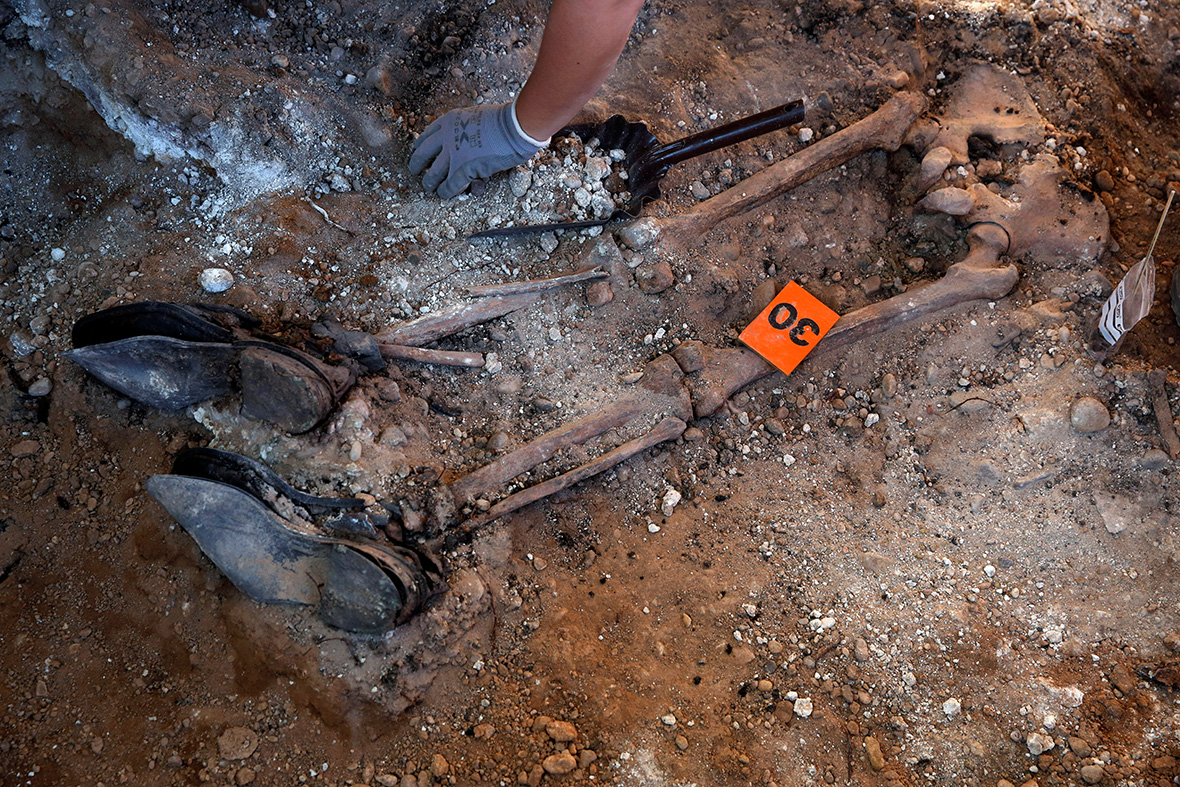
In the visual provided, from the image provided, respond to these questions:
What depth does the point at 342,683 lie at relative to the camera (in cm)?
244

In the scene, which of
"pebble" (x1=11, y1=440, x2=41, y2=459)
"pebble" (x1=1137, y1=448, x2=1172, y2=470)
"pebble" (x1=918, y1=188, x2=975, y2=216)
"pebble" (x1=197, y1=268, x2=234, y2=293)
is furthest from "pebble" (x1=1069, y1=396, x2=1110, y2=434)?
"pebble" (x1=11, y1=440, x2=41, y2=459)

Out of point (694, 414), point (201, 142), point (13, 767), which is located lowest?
point (13, 767)

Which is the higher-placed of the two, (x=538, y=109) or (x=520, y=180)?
(x=538, y=109)

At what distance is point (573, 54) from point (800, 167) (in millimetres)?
1457

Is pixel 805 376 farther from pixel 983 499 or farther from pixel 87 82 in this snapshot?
pixel 87 82

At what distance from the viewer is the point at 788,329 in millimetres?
3219

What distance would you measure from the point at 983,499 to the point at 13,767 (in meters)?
3.57

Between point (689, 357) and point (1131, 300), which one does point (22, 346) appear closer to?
point (689, 357)

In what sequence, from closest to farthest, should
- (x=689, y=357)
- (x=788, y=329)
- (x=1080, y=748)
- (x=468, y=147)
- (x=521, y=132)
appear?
(x=1080, y=748) → (x=521, y=132) → (x=468, y=147) → (x=689, y=357) → (x=788, y=329)

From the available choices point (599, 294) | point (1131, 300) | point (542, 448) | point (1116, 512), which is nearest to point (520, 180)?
point (599, 294)

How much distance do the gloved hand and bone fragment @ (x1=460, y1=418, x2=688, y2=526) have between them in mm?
1266

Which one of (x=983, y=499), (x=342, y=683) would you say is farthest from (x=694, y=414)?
(x=342, y=683)

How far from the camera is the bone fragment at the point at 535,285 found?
301 centimetres

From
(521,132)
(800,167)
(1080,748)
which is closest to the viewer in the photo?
(1080,748)
